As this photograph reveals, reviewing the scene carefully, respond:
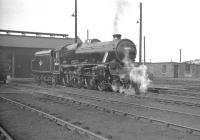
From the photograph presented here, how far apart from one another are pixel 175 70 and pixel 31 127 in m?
42.6

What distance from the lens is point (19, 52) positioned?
47000 mm

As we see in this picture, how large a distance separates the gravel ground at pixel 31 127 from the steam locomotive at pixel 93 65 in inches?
339

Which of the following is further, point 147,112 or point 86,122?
point 147,112

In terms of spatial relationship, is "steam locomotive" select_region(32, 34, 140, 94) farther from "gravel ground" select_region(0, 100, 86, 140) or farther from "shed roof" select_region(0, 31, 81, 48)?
"shed roof" select_region(0, 31, 81, 48)

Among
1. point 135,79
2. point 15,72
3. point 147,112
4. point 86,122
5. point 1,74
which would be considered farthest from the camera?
point 15,72

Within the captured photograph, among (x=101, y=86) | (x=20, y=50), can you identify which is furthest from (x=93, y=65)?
(x=20, y=50)

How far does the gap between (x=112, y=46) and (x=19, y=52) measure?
30540 millimetres

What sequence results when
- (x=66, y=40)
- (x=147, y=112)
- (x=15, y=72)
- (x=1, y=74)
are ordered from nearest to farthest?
(x=147, y=112), (x=1, y=74), (x=15, y=72), (x=66, y=40)

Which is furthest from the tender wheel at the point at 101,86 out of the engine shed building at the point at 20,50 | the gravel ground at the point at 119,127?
the engine shed building at the point at 20,50

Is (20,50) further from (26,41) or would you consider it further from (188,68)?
(188,68)

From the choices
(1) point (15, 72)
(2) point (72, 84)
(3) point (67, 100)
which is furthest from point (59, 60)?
(1) point (15, 72)

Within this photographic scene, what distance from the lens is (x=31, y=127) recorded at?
837 centimetres

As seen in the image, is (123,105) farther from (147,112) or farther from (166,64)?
(166,64)

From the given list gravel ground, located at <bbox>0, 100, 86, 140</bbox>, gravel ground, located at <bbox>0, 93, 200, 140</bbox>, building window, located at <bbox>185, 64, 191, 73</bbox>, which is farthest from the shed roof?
gravel ground, located at <bbox>0, 93, 200, 140</bbox>
